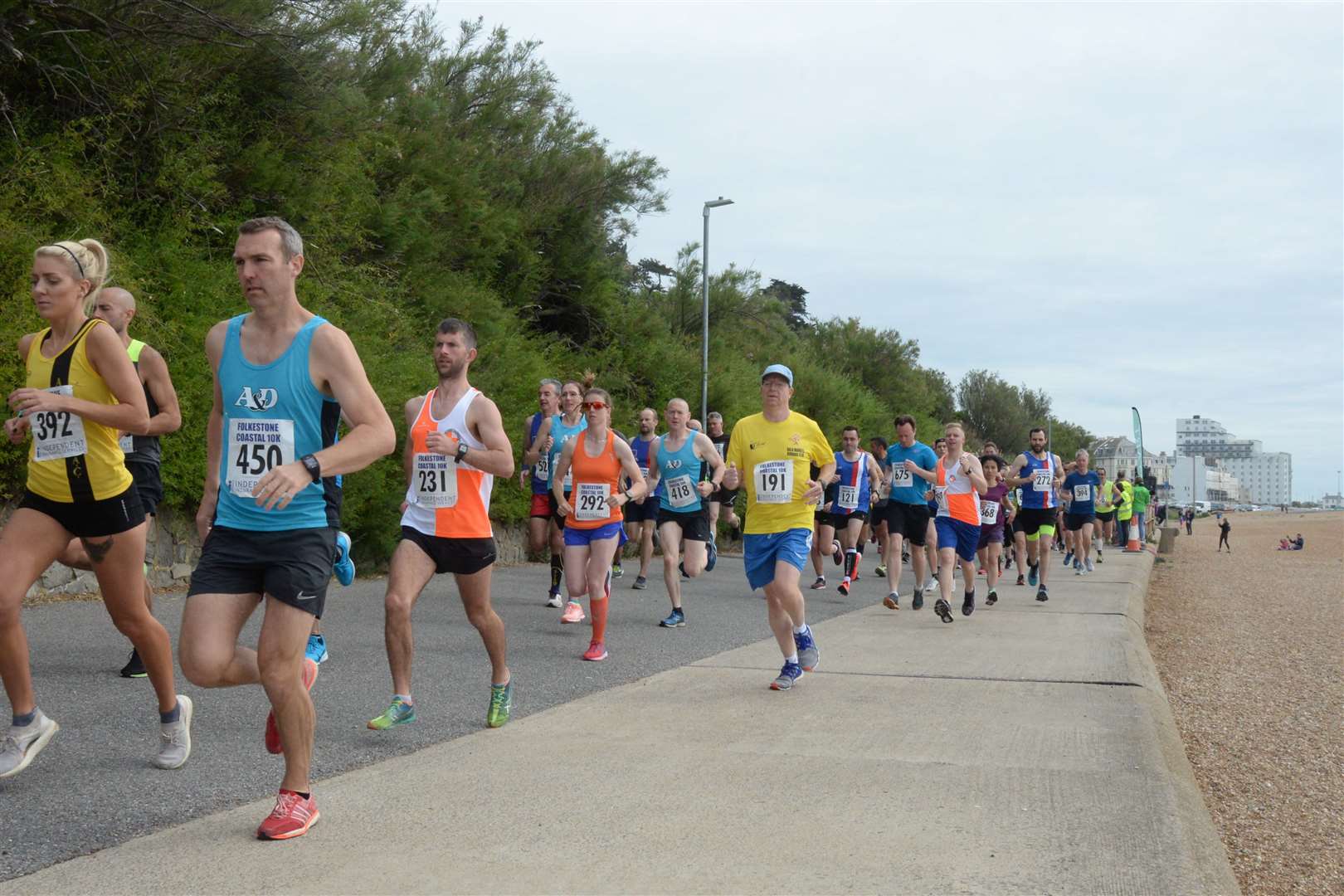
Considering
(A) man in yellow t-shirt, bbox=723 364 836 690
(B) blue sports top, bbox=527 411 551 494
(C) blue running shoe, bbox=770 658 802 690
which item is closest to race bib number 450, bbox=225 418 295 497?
(A) man in yellow t-shirt, bbox=723 364 836 690

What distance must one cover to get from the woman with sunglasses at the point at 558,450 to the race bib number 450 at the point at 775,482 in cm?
198

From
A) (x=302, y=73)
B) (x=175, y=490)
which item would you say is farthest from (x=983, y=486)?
(x=302, y=73)

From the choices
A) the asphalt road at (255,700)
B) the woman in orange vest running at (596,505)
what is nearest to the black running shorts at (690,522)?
the asphalt road at (255,700)

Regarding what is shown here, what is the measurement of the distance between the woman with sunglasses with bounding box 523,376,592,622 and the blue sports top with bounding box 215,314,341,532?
5.12 metres

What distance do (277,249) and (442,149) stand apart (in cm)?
1729

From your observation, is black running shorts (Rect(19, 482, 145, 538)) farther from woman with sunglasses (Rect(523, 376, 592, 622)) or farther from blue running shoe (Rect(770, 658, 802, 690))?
woman with sunglasses (Rect(523, 376, 592, 622))

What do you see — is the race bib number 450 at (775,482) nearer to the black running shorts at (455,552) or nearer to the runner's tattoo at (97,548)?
the black running shorts at (455,552)

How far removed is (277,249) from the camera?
153 inches

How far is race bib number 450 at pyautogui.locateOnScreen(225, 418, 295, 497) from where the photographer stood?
12.8 ft

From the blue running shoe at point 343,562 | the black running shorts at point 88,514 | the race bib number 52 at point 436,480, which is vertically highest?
the race bib number 52 at point 436,480

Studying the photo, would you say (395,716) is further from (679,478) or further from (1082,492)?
(1082,492)

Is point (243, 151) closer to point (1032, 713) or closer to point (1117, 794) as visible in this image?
point (1032, 713)

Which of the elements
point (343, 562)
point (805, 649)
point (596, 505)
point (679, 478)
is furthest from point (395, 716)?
point (679, 478)

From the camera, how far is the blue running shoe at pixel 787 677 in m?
7.11
